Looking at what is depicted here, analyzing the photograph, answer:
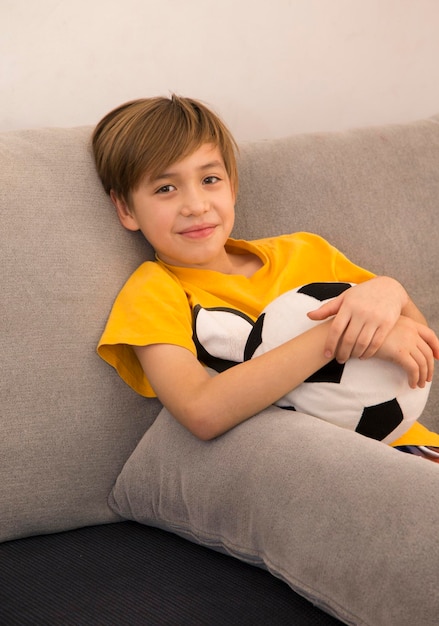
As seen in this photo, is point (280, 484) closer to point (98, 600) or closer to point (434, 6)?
point (98, 600)

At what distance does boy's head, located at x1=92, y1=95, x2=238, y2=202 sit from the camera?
136 cm

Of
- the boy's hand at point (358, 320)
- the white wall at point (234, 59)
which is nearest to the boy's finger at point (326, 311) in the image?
the boy's hand at point (358, 320)

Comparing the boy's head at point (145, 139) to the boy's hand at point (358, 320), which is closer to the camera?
the boy's hand at point (358, 320)

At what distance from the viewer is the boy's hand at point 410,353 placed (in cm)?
117

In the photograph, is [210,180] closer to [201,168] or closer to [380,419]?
[201,168]

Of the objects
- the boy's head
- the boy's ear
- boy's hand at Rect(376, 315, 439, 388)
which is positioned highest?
the boy's head

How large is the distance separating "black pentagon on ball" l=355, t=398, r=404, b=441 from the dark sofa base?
25 centimetres

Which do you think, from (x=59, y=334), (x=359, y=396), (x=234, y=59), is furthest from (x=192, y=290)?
(x=234, y=59)

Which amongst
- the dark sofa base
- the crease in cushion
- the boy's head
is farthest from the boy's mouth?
the dark sofa base

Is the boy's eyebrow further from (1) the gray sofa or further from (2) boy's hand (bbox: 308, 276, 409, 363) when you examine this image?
(2) boy's hand (bbox: 308, 276, 409, 363)

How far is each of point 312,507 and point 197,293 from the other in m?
0.51

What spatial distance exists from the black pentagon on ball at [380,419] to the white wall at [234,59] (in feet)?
2.92

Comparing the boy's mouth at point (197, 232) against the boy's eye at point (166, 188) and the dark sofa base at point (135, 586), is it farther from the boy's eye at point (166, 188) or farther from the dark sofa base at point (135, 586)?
the dark sofa base at point (135, 586)

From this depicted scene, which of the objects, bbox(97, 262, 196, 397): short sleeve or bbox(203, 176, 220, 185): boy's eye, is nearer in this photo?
bbox(97, 262, 196, 397): short sleeve
